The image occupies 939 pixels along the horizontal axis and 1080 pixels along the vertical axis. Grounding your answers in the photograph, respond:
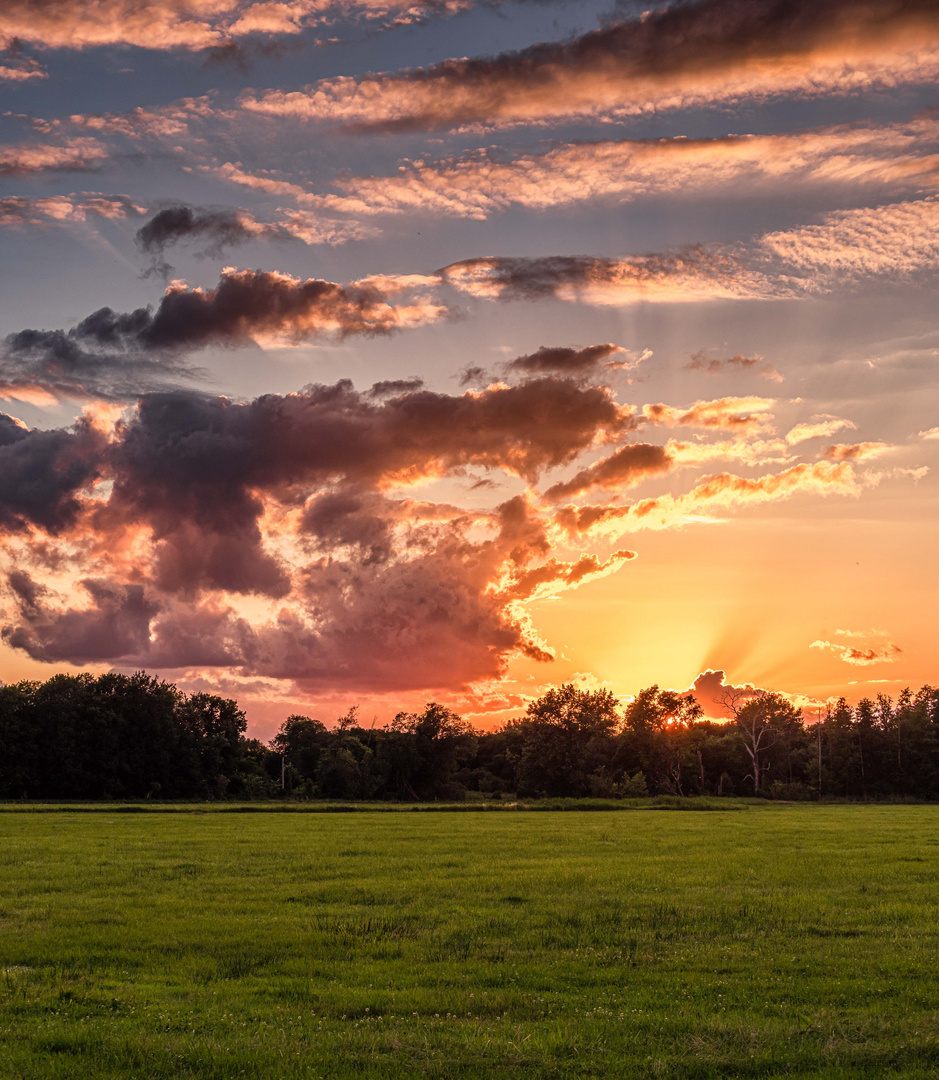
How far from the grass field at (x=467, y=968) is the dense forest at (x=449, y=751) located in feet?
277

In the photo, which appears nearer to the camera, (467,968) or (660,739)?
(467,968)

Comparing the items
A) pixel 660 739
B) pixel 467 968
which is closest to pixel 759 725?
pixel 660 739

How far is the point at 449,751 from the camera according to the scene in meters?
128

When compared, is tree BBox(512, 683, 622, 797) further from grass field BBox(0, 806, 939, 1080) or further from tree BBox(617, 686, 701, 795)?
grass field BBox(0, 806, 939, 1080)

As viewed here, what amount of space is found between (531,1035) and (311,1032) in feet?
10.2

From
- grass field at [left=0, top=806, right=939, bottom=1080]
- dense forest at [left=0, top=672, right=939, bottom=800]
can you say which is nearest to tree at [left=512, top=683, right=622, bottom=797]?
dense forest at [left=0, top=672, right=939, bottom=800]

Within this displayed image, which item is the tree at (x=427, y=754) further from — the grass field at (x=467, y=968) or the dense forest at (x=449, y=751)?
the grass field at (x=467, y=968)

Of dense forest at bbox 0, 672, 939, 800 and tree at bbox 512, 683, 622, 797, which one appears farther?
tree at bbox 512, 683, 622, 797

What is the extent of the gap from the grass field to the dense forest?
84578 mm

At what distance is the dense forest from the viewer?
11056cm

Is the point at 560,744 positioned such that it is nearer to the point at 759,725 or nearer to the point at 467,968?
the point at 759,725

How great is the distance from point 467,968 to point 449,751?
114331 mm

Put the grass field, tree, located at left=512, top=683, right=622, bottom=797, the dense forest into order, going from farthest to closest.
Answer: tree, located at left=512, top=683, right=622, bottom=797 → the dense forest → the grass field

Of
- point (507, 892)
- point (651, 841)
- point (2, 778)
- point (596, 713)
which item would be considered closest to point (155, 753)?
point (2, 778)
